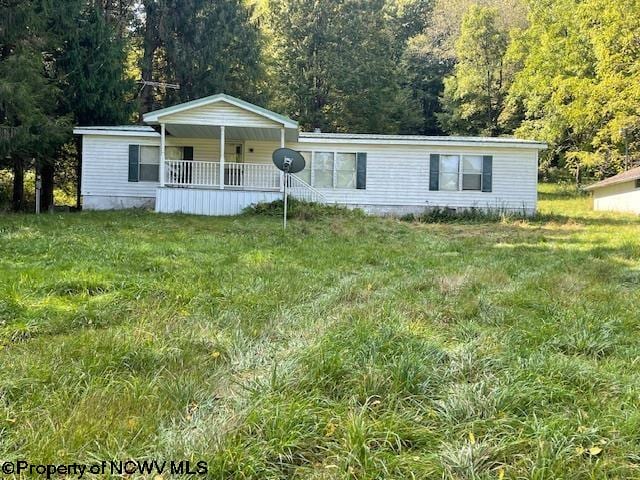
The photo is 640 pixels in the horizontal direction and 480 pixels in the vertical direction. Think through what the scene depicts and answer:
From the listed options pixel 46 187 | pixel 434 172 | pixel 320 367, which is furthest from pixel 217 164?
pixel 320 367

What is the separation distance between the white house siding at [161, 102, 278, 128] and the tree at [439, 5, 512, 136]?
1998 centimetres

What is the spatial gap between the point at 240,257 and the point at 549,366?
15.3ft

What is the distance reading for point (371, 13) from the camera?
29469mm

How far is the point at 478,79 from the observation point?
30.0 meters

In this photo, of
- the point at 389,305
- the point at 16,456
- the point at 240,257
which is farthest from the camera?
the point at 240,257

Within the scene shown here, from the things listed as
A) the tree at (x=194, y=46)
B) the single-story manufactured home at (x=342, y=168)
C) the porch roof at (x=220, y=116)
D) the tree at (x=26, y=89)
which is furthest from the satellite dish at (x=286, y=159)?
the tree at (x=194, y=46)

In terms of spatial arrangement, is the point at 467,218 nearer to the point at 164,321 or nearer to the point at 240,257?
the point at 240,257

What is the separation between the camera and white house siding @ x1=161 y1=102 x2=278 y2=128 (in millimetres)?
13984

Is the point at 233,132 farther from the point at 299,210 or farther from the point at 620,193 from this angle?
the point at 620,193

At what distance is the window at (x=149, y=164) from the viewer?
15711 mm

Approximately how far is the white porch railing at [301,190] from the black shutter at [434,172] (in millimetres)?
3700

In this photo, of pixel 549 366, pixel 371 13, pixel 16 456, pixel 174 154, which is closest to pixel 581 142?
pixel 371 13

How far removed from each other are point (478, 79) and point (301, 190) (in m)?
19.8

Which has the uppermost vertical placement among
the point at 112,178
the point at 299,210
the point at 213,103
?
the point at 213,103
